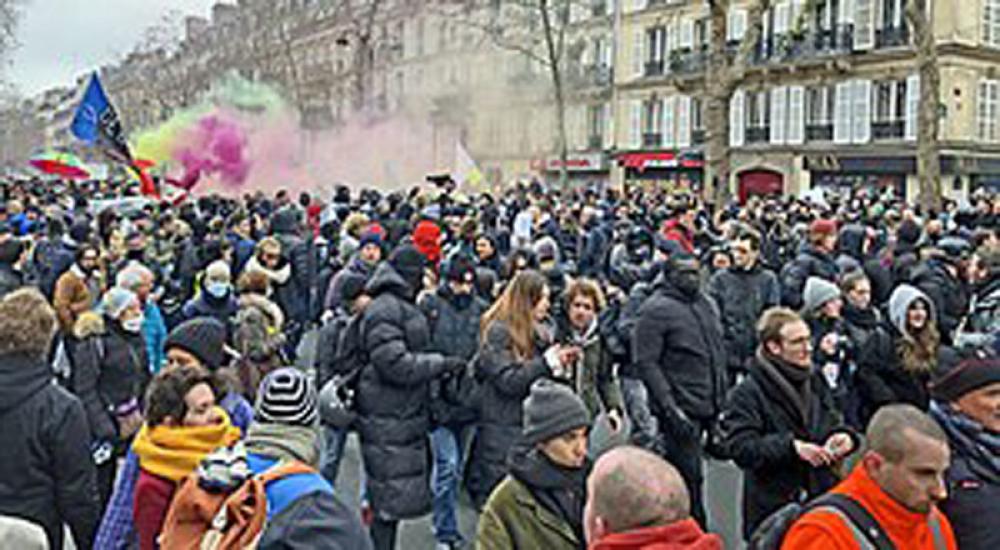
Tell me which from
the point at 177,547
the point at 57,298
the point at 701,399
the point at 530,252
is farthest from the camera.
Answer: the point at 530,252

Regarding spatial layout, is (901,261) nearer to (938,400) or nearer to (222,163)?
(938,400)

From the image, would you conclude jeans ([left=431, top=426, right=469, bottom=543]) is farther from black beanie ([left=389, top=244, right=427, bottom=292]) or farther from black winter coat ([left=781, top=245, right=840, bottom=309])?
black winter coat ([left=781, top=245, right=840, bottom=309])

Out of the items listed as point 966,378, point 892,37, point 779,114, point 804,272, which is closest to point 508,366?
point 966,378

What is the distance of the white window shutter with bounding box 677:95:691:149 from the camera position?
37.4 meters

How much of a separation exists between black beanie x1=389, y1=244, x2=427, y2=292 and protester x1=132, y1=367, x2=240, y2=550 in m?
2.06

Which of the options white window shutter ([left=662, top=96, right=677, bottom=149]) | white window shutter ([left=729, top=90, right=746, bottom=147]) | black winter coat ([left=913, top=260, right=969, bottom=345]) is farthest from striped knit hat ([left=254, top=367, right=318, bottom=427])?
white window shutter ([left=662, top=96, right=677, bottom=149])

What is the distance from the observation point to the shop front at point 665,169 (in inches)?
1420

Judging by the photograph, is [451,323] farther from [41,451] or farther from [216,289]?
[41,451]

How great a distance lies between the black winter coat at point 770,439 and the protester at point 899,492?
1.32m

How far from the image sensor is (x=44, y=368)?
3.73 metres

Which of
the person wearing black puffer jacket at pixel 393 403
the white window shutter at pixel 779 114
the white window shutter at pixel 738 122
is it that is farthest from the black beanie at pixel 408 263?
the white window shutter at pixel 738 122

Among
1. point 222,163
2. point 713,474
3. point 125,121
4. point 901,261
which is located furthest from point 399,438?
point 125,121

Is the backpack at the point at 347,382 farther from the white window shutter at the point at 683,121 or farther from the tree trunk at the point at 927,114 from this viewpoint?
the white window shutter at the point at 683,121

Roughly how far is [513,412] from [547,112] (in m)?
37.5
